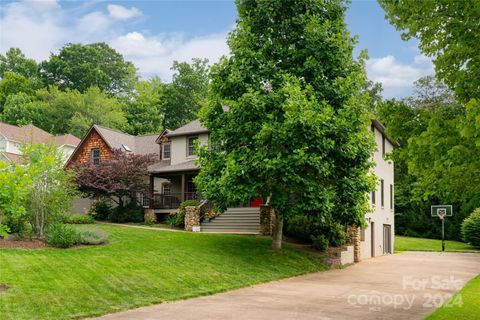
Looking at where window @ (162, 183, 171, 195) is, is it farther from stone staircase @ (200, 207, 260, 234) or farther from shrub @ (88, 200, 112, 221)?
stone staircase @ (200, 207, 260, 234)

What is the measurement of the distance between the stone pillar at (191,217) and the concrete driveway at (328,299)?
380 inches

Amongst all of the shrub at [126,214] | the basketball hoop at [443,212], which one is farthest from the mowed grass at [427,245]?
the shrub at [126,214]

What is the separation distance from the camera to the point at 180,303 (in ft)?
36.8

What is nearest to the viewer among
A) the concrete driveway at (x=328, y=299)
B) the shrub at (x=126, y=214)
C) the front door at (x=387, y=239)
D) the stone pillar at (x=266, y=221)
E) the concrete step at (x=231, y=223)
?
the concrete driveway at (x=328, y=299)

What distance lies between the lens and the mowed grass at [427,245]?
37031 mm

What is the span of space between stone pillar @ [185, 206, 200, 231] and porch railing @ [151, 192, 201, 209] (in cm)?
362

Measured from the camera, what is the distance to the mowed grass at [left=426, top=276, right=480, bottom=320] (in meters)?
9.71

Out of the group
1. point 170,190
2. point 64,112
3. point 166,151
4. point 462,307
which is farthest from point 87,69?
point 462,307

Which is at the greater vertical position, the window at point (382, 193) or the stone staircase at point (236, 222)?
the window at point (382, 193)

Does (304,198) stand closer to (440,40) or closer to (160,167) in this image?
(440,40)

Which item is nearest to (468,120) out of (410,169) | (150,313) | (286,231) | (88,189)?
(410,169)

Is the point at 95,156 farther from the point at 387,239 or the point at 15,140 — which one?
the point at 387,239

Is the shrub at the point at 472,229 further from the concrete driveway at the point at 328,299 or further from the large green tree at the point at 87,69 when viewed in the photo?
the large green tree at the point at 87,69

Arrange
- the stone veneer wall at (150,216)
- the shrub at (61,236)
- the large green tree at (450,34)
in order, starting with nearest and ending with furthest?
the large green tree at (450,34), the shrub at (61,236), the stone veneer wall at (150,216)
